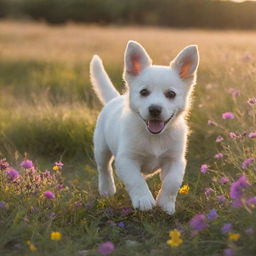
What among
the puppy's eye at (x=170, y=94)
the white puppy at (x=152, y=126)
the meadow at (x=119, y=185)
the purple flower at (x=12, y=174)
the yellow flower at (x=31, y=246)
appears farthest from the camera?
the puppy's eye at (x=170, y=94)

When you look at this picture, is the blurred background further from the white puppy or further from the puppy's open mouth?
the puppy's open mouth

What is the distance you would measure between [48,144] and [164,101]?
98.7 inches

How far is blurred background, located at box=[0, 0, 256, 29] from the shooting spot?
2849 centimetres

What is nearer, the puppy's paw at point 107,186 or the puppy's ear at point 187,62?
the puppy's ear at point 187,62

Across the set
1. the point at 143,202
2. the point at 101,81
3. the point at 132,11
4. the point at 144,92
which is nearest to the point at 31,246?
the point at 143,202

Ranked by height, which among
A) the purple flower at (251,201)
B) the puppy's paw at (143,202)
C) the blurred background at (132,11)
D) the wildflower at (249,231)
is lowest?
the blurred background at (132,11)

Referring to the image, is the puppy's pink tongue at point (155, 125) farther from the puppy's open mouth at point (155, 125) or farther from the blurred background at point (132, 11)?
the blurred background at point (132, 11)

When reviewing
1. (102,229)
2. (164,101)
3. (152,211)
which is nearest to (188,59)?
(164,101)

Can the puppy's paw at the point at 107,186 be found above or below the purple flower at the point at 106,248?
below

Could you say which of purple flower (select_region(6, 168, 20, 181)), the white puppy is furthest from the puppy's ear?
purple flower (select_region(6, 168, 20, 181))

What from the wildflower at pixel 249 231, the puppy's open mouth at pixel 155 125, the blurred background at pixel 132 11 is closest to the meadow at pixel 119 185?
the wildflower at pixel 249 231

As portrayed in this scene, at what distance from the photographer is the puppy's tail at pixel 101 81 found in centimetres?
484

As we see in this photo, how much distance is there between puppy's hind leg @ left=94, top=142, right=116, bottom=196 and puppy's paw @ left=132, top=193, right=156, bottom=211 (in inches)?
34.5

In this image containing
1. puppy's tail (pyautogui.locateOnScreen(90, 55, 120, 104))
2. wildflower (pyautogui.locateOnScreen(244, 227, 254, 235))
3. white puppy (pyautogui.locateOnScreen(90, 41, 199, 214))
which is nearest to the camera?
wildflower (pyautogui.locateOnScreen(244, 227, 254, 235))
